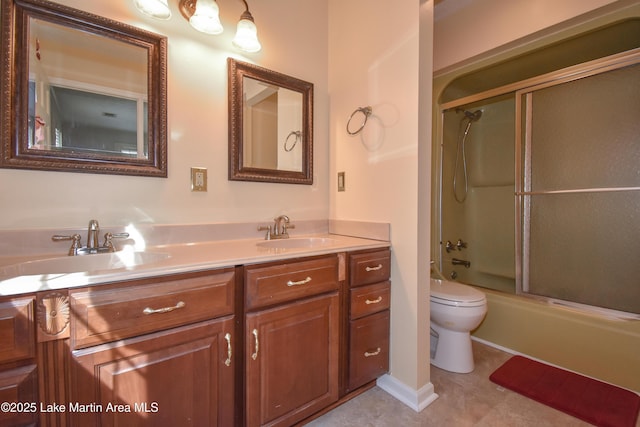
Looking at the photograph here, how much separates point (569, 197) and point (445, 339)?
156 cm

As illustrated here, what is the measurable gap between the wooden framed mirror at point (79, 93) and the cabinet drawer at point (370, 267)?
3.49ft

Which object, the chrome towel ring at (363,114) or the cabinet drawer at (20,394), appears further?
the chrome towel ring at (363,114)

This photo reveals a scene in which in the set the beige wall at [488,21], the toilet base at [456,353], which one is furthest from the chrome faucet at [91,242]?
the beige wall at [488,21]

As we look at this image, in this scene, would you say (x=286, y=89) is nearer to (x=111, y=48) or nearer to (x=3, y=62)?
(x=111, y=48)

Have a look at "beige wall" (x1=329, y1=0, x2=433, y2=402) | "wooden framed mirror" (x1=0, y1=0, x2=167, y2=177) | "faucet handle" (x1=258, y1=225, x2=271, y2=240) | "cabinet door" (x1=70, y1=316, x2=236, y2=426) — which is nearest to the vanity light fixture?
"wooden framed mirror" (x1=0, y1=0, x2=167, y2=177)

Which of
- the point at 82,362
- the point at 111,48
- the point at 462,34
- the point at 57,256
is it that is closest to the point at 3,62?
the point at 111,48

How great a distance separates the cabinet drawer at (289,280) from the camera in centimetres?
108

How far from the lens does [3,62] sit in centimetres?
104

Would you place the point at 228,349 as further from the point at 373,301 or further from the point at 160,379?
the point at 373,301

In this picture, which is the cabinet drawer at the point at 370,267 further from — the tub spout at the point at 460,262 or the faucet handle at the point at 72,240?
the tub spout at the point at 460,262

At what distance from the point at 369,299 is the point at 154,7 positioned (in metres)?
1.73

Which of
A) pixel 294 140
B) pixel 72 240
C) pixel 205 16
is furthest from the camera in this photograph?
pixel 294 140

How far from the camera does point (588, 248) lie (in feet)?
7.08

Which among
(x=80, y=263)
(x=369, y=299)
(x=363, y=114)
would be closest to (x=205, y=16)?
(x=363, y=114)
